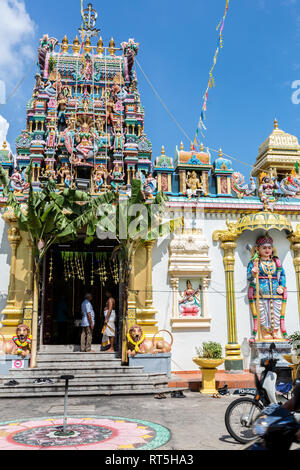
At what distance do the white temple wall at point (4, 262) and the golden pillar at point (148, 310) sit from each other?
13.7ft

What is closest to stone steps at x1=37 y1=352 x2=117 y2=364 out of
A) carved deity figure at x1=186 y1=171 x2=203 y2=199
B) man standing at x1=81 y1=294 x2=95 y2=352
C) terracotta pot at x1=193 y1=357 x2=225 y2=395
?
man standing at x1=81 y1=294 x2=95 y2=352

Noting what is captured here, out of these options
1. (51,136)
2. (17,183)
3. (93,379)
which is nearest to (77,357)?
(93,379)

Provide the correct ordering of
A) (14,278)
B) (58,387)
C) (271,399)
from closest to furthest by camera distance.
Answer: (271,399)
(58,387)
(14,278)

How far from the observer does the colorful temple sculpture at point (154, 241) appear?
518 inches

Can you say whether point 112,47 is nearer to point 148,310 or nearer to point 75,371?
point 148,310

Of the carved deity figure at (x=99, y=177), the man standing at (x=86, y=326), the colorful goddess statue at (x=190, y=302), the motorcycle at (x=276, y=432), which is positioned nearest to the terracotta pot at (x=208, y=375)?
the colorful goddess statue at (x=190, y=302)

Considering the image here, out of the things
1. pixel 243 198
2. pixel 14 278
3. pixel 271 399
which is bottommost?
pixel 271 399

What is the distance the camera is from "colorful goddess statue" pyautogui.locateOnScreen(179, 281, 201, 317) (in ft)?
44.0

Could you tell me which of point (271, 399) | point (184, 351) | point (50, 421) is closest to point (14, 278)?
point (184, 351)

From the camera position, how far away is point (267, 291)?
1363 centimetres

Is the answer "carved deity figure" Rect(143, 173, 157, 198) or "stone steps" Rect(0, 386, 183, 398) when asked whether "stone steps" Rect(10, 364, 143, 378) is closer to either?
"stone steps" Rect(0, 386, 183, 398)

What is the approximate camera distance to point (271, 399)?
5645mm
